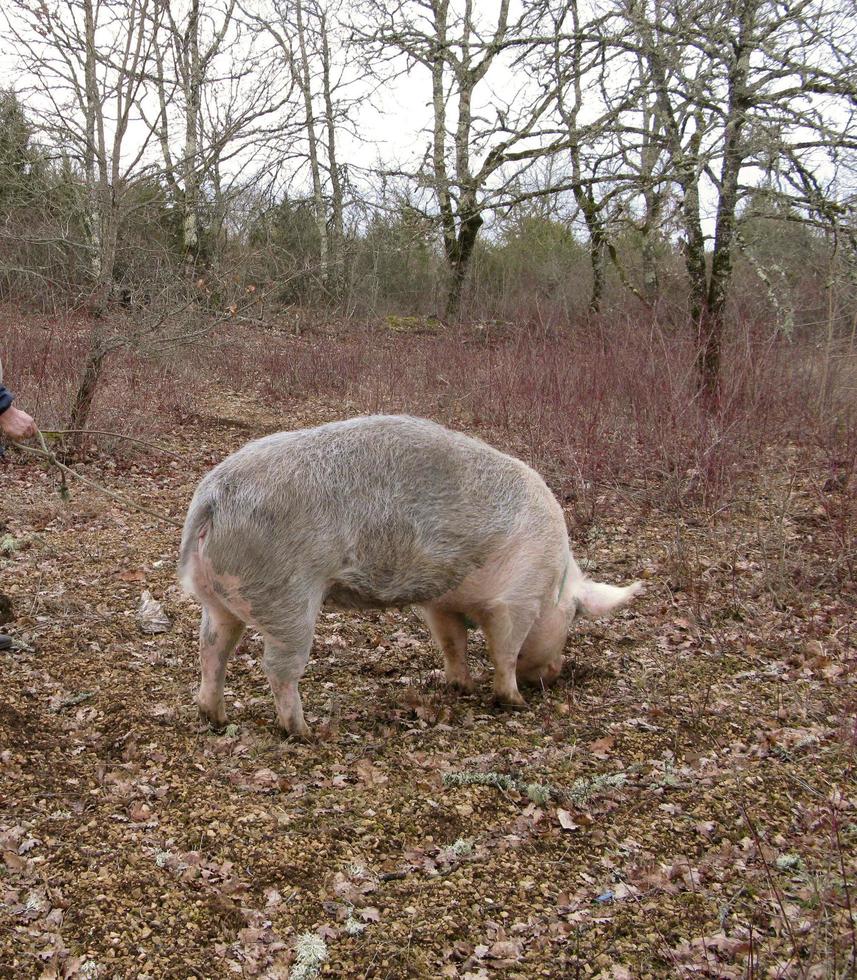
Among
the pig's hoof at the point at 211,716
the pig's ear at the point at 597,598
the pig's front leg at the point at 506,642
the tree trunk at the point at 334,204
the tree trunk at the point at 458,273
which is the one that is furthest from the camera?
the tree trunk at the point at 458,273

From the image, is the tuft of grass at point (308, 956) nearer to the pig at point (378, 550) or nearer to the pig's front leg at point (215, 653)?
the pig at point (378, 550)

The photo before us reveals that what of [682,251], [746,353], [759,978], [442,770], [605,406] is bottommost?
[442,770]

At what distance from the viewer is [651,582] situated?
584 centimetres

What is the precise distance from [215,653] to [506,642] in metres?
1.42

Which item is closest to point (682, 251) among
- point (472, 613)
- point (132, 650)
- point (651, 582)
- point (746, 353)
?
point (746, 353)

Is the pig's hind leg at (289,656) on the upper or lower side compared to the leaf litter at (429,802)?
upper

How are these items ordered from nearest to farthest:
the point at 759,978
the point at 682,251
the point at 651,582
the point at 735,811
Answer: the point at 759,978, the point at 735,811, the point at 651,582, the point at 682,251

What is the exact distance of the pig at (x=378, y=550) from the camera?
3545 mm

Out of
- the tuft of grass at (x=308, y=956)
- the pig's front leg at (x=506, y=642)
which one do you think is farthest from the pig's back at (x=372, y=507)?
the tuft of grass at (x=308, y=956)

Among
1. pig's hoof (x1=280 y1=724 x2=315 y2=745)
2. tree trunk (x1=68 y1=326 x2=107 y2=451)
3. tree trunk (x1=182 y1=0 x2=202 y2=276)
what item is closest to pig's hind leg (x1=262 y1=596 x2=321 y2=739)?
pig's hoof (x1=280 y1=724 x2=315 y2=745)

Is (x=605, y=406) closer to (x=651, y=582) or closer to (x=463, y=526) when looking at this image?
(x=651, y=582)

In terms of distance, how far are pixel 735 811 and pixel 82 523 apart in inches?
212

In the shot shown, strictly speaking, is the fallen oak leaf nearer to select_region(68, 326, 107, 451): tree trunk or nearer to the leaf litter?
the leaf litter

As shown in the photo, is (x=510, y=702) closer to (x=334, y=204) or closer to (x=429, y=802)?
(x=429, y=802)
